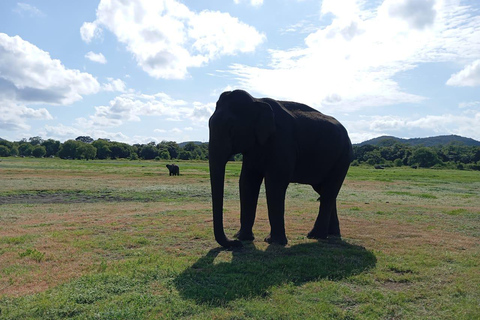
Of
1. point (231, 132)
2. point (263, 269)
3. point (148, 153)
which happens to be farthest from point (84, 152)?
point (263, 269)

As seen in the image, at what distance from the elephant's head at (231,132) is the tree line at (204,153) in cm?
8910

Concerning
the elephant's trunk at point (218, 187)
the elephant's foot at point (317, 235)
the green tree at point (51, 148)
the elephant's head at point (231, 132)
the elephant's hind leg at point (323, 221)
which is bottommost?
the elephant's foot at point (317, 235)

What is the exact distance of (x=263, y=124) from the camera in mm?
8469

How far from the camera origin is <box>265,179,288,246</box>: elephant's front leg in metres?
8.73

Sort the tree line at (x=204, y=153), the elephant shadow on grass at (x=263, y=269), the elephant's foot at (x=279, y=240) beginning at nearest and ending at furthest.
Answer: the elephant shadow on grass at (x=263, y=269) < the elephant's foot at (x=279, y=240) < the tree line at (x=204, y=153)

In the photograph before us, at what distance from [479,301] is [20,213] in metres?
14.8

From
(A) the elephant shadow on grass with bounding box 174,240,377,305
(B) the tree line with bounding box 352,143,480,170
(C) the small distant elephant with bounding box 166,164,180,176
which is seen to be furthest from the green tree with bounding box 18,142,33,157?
(A) the elephant shadow on grass with bounding box 174,240,377,305

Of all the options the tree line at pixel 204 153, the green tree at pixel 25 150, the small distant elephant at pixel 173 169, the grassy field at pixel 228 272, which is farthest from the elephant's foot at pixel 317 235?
the green tree at pixel 25 150

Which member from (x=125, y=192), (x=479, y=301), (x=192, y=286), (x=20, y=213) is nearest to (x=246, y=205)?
(x=192, y=286)

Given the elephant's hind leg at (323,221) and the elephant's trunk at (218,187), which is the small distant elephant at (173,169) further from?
the elephant's trunk at (218,187)

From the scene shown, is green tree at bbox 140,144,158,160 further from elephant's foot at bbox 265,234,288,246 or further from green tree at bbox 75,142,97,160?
elephant's foot at bbox 265,234,288,246

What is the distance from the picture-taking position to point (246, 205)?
30.9 ft

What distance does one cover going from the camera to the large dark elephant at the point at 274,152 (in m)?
8.05

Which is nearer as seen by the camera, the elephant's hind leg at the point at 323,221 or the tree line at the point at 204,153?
the elephant's hind leg at the point at 323,221
